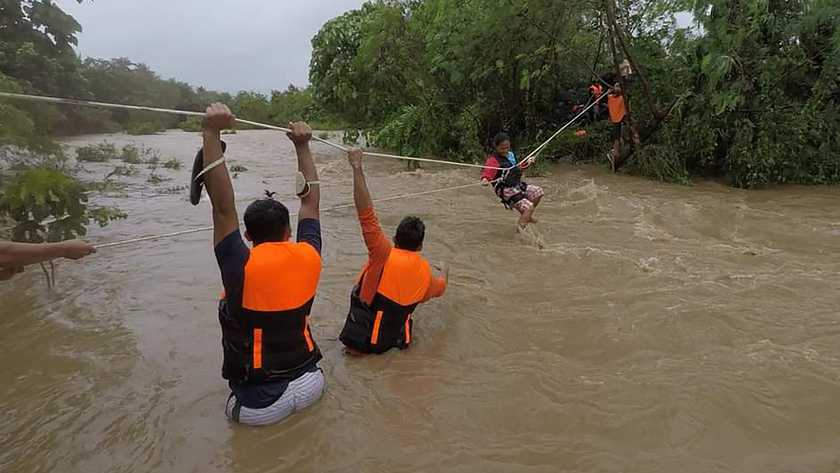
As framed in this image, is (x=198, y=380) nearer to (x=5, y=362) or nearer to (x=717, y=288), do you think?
(x=5, y=362)


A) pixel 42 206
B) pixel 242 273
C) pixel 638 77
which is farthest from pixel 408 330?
pixel 638 77

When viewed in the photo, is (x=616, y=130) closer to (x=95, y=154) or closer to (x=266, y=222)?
(x=266, y=222)

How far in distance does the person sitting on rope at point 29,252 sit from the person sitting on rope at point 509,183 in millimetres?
5193

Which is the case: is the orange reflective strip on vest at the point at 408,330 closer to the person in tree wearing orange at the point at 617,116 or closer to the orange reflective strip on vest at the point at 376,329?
the orange reflective strip on vest at the point at 376,329

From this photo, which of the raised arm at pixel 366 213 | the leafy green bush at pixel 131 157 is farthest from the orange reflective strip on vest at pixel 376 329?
the leafy green bush at pixel 131 157

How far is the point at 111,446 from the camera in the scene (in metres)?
3.11

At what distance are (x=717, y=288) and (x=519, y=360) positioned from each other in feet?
7.26

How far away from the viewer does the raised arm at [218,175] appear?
2662 mm

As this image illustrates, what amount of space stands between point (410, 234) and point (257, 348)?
1.39m

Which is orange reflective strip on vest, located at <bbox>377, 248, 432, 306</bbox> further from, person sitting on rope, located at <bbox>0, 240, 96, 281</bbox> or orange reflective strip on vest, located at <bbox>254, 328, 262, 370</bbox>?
person sitting on rope, located at <bbox>0, 240, 96, 281</bbox>

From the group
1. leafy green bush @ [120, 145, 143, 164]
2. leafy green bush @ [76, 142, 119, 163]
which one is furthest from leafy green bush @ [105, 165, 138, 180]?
leafy green bush @ [76, 142, 119, 163]

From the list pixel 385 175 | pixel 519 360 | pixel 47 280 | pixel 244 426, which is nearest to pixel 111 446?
pixel 244 426

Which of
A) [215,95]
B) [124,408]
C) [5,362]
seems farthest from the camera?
[215,95]

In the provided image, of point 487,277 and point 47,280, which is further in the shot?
point 487,277
